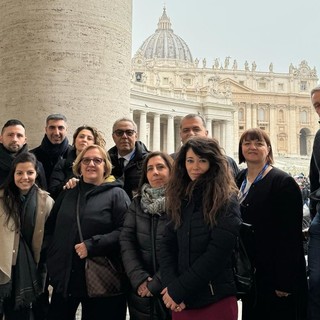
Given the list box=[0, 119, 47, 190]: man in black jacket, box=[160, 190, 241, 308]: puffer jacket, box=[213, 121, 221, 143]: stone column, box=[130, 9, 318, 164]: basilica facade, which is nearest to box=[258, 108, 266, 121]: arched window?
box=[130, 9, 318, 164]: basilica facade

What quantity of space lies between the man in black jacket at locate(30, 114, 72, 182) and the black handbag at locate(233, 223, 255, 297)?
6.76 ft

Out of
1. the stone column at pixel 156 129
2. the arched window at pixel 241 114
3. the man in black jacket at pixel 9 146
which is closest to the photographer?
the man in black jacket at pixel 9 146

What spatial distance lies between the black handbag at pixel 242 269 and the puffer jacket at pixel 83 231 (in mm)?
876

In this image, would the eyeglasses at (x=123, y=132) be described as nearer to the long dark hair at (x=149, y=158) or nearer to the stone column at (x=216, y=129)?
the long dark hair at (x=149, y=158)

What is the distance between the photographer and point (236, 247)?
9.44ft

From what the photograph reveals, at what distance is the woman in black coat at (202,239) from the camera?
8.63 ft

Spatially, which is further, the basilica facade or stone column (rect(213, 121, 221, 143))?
the basilica facade

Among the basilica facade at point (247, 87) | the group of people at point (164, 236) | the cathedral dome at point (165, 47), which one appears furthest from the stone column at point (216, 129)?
the group of people at point (164, 236)

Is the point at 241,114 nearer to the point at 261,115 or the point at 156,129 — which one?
the point at 261,115

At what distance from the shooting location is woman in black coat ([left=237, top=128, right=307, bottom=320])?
3.06 metres

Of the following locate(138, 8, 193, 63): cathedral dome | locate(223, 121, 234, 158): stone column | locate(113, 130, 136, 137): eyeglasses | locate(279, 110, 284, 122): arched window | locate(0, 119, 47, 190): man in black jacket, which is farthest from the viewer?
locate(138, 8, 193, 63): cathedral dome

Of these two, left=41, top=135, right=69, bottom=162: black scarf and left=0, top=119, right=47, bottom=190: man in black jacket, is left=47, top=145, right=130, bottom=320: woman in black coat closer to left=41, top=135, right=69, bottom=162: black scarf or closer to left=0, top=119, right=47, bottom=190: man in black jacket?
left=0, top=119, right=47, bottom=190: man in black jacket

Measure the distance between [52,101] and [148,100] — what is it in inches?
1684

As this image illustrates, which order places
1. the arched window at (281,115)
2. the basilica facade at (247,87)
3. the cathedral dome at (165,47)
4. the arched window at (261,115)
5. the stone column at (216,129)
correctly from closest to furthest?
the stone column at (216,129) < the basilica facade at (247,87) < the arched window at (261,115) < the arched window at (281,115) < the cathedral dome at (165,47)
